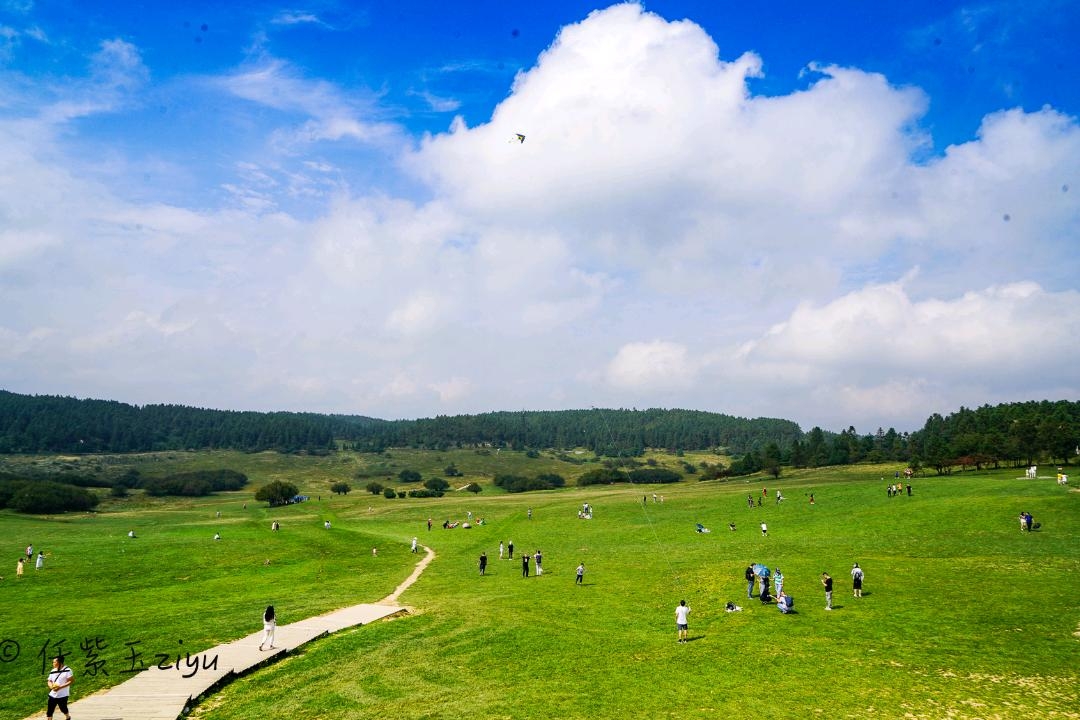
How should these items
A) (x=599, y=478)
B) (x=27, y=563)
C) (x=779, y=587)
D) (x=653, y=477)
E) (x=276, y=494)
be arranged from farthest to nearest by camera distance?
(x=653, y=477), (x=599, y=478), (x=276, y=494), (x=27, y=563), (x=779, y=587)

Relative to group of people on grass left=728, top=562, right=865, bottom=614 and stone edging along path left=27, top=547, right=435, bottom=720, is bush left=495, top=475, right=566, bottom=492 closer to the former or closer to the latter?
group of people on grass left=728, top=562, right=865, bottom=614

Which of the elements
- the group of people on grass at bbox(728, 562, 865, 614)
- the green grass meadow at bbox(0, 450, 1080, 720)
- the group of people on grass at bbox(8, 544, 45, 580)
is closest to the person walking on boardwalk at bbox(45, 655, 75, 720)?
the green grass meadow at bbox(0, 450, 1080, 720)

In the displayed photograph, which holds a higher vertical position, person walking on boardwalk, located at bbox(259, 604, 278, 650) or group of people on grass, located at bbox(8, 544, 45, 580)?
person walking on boardwalk, located at bbox(259, 604, 278, 650)

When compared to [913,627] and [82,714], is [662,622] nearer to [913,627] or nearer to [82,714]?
[913,627]

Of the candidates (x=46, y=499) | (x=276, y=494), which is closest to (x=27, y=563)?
(x=46, y=499)

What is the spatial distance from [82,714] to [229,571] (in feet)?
122

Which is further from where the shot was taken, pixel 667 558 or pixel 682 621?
pixel 667 558

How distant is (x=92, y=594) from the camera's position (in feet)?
145

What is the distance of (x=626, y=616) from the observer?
33750 mm

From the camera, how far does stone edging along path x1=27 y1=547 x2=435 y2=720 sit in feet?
65.6

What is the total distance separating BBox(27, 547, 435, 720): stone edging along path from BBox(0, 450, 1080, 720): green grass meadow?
36.2 inches

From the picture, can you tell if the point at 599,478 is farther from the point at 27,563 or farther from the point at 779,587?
the point at 779,587

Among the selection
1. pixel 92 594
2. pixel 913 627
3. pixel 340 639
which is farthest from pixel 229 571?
pixel 913 627

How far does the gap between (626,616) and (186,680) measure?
69.3 feet
